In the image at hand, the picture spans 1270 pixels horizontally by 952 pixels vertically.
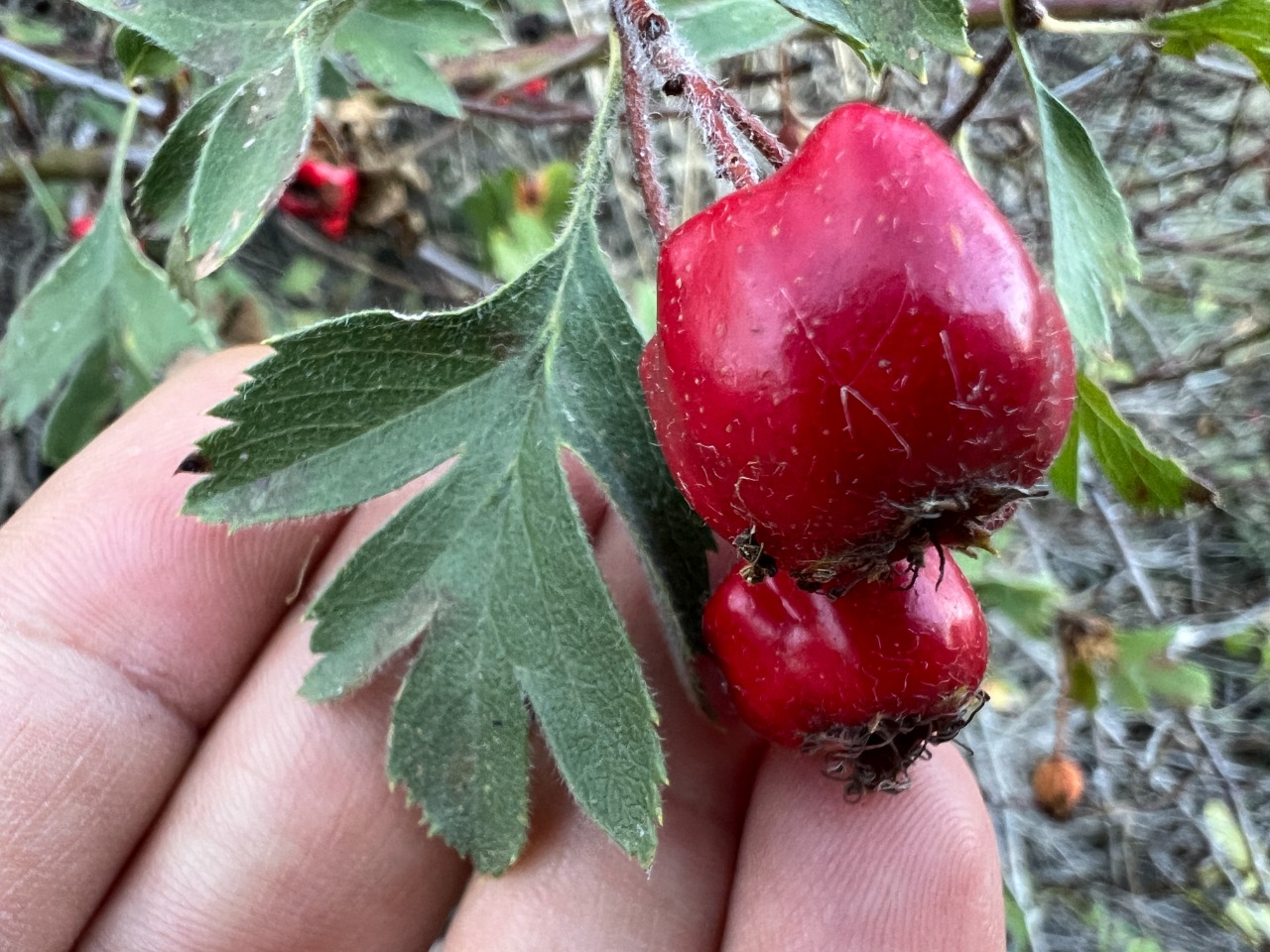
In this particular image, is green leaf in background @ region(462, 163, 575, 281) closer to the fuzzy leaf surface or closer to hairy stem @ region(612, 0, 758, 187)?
the fuzzy leaf surface

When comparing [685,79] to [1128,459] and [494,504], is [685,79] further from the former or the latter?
[1128,459]

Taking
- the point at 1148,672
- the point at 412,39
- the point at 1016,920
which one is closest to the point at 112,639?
the point at 412,39

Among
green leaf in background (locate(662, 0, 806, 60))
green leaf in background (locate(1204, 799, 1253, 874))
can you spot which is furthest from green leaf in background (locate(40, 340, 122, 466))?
green leaf in background (locate(1204, 799, 1253, 874))

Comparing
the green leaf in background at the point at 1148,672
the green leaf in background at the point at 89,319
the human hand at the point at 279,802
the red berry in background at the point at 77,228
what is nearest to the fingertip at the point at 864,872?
the human hand at the point at 279,802

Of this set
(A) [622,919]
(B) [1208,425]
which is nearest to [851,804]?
(A) [622,919]

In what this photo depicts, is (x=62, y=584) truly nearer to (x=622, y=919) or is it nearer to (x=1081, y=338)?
(x=622, y=919)

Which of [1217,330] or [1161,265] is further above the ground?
[1161,265]
